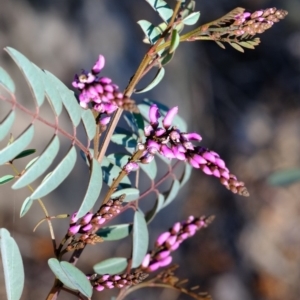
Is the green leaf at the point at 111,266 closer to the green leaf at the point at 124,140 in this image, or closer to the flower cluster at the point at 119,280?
the flower cluster at the point at 119,280

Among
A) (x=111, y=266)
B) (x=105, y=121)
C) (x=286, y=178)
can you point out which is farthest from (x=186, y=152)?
(x=286, y=178)

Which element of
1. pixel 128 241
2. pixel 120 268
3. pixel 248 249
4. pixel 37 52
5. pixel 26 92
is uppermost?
pixel 37 52

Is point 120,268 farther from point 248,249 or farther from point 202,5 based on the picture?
point 202,5

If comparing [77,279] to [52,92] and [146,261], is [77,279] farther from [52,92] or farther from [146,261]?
[52,92]

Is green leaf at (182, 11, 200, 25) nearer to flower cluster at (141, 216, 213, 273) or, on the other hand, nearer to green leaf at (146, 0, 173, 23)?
green leaf at (146, 0, 173, 23)

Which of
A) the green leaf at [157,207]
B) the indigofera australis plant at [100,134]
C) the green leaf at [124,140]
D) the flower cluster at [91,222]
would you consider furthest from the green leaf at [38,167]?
the green leaf at [157,207]

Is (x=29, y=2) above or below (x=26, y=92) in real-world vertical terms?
above

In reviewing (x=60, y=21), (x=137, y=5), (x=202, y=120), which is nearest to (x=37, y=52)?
(x=60, y=21)
